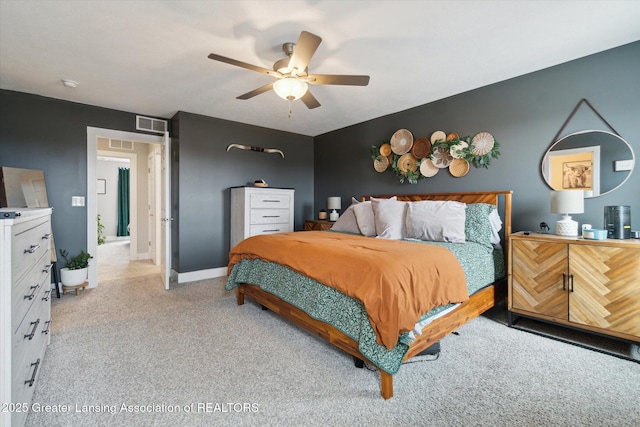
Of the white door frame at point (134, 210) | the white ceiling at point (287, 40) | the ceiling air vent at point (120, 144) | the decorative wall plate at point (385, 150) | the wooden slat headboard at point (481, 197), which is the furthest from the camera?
the white door frame at point (134, 210)

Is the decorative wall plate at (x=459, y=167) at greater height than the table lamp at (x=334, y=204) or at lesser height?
greater

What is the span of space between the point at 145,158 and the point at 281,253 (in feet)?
16.3

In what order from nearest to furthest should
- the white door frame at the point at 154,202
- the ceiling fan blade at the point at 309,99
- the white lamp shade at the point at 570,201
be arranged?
1. the white lamp shade at the point at 570,201
2. the ceiling fan blade at the point at 309,99
3. the white door frame at the point at 154,202

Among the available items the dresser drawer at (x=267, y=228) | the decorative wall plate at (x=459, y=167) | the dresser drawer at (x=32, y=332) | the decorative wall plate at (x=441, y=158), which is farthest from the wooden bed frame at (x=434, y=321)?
the dresser drawer at (x=32, y=332)

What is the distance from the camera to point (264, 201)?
4.31 m

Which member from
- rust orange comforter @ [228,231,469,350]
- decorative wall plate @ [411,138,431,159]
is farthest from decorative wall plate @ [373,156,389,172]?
rust orange comforter @ [228,231,469,350]

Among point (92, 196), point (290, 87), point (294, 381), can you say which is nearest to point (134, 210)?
point (92, 196)

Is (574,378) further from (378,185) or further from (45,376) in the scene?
(45,376)

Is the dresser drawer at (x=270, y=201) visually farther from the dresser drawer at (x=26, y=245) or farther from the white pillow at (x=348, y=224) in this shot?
the dresser drawer at (x=26, y=245)

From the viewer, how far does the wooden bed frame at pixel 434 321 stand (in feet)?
5.98

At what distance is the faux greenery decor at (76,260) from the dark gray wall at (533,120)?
4.16 meters

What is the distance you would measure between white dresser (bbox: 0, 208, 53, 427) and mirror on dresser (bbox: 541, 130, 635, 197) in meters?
3.91

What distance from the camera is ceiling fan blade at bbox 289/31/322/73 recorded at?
5.80 ft

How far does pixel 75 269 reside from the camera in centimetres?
347
